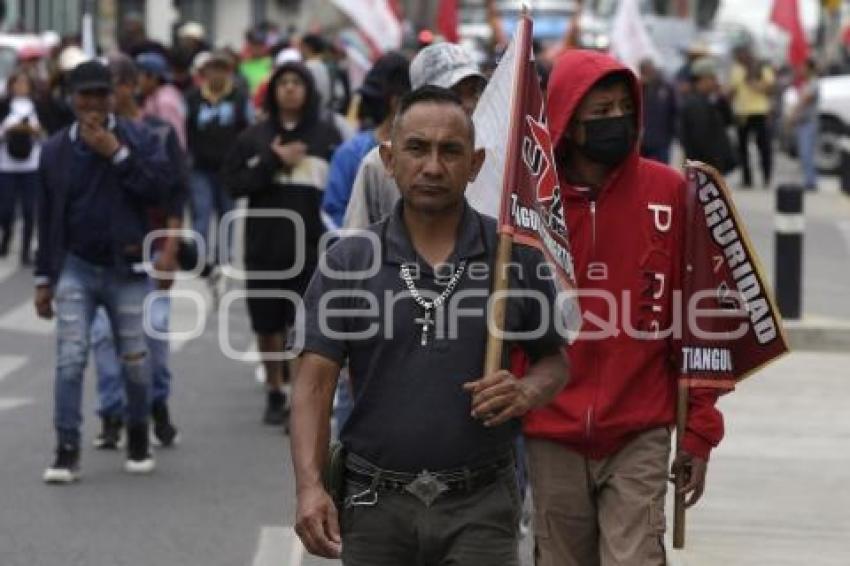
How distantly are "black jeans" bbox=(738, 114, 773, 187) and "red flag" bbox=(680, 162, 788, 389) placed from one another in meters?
24.5

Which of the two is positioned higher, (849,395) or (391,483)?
(391,483)

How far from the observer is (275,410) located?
39.8 feet

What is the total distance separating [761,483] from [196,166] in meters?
8.69

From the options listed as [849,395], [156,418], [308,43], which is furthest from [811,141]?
[156,418]

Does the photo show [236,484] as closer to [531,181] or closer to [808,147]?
[531,181]

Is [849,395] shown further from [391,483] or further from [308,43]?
[391,483]

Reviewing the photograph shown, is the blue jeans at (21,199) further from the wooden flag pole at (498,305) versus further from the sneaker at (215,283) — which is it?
the wooden flag pole at (498,305)

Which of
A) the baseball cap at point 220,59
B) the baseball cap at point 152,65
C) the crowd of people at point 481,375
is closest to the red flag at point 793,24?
the baseball cap at point 220,59

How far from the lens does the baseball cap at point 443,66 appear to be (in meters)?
8.19

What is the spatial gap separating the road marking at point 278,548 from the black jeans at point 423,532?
349 centimetres

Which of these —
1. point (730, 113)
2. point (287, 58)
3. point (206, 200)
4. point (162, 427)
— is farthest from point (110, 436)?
point (730, 113)

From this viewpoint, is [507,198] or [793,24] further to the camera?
[793,24]

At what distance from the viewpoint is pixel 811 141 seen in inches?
1188

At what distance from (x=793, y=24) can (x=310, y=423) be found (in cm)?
2875
